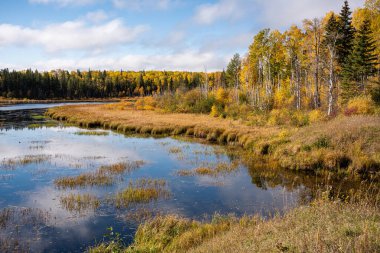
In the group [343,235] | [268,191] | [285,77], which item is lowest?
[268,191]

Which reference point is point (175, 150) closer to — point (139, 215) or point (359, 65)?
point (139, 215)

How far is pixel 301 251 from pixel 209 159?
17.0 m

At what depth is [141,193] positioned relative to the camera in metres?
14.7

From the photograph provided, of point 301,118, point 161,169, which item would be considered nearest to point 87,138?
point 161,169

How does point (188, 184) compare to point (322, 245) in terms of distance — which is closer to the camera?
point (322, 245)

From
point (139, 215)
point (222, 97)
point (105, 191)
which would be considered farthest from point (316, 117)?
point (222, 97)

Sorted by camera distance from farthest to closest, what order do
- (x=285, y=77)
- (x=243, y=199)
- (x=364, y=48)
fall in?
(x=285, y=77) < (x=364, y=48) < (x=243, y=199)

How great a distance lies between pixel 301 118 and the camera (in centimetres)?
3028

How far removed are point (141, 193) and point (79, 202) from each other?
272 centimetres

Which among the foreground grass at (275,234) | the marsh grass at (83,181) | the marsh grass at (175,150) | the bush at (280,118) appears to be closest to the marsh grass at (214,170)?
the marsh grass at (83,181)

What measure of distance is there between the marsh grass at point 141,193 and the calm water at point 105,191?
16.7 inches

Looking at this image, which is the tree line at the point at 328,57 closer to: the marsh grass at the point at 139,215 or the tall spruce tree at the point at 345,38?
the tall spruce tree at the point at 345,38

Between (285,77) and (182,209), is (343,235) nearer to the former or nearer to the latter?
(182,209)

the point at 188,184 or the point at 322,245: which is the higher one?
the point at 322,245
